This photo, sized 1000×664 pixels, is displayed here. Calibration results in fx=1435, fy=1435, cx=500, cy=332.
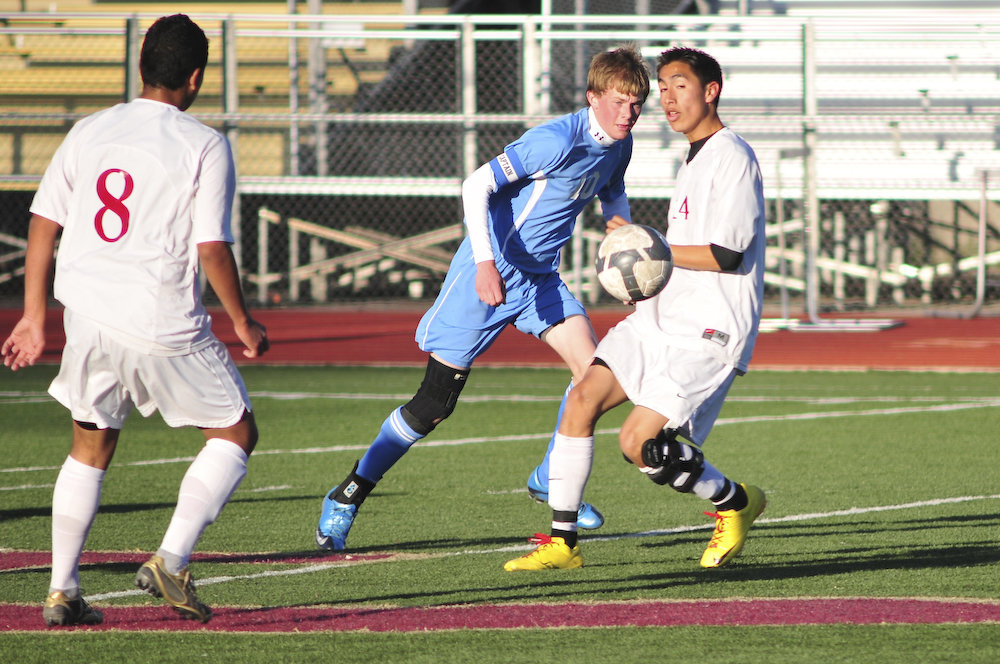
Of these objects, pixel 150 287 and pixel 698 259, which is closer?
pixel 150 287

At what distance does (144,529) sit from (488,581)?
6.35 feet

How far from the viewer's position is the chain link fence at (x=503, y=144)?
1916 centimetres

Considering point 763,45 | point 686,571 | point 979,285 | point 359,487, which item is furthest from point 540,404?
point 763,45

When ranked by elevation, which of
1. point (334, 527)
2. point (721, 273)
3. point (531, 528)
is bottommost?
point (531, 528)

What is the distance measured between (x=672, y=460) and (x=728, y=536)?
0.41 m

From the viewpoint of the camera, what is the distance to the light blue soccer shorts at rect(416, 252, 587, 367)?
250 inches

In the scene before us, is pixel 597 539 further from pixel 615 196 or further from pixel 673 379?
pixel 615 196

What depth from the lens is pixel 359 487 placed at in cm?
618

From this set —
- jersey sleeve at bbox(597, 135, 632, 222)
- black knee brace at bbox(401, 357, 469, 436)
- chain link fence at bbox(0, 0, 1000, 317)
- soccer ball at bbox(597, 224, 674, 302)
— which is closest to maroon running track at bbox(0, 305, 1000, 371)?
chain link fence at bbox(0, 0, 1000, 317)

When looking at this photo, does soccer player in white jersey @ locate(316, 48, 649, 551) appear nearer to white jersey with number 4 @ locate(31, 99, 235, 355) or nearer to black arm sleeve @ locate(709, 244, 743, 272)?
A: black arm sleeve @ locate(709, 244, 743, 272)

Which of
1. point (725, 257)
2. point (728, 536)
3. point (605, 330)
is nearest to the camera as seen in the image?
point (725, 257)

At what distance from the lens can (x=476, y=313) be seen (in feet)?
20.8

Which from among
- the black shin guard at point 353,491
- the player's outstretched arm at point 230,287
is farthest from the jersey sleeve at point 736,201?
the black shin guard at point 353,491

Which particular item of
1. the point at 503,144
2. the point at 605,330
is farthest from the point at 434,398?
the point at 503,144
